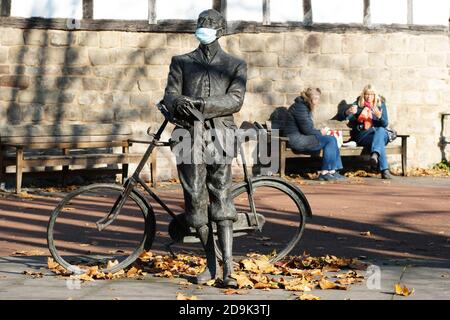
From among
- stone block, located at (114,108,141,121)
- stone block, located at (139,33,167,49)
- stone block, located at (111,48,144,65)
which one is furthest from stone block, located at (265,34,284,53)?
stone block, located at (114,108,141,121)

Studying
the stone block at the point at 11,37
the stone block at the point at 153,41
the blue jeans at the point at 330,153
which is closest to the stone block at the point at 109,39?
the stone block at the point at 153,41

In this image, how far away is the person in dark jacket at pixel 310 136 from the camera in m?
17.6

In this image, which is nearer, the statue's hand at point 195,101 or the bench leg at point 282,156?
the statue's hand at point 195,101

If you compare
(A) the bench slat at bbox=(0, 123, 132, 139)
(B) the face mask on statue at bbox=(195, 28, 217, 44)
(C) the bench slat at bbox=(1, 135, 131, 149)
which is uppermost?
(B) the face mask on statue at bbox=(195, 28, 217, 44)

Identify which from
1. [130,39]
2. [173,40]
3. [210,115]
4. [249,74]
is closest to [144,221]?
[210,115]

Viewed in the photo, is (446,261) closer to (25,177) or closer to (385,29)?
(25,177)

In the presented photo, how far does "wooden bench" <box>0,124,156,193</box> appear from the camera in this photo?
601 inches

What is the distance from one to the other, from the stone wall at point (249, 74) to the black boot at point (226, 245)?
376 inches

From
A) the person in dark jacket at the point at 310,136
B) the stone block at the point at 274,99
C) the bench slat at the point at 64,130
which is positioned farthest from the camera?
the stone block at the point at 274,99

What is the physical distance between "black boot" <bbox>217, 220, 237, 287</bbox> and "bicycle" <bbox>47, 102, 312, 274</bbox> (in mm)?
160

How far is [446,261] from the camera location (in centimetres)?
892

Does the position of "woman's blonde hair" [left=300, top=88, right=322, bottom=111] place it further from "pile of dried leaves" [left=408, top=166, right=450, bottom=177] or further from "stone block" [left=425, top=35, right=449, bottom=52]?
"stone block" [left=425, top=35, right=449, bottom=52]

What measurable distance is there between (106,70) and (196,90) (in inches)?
380

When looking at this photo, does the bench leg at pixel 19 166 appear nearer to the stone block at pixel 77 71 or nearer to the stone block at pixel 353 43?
the stone block at pixel 77 71
